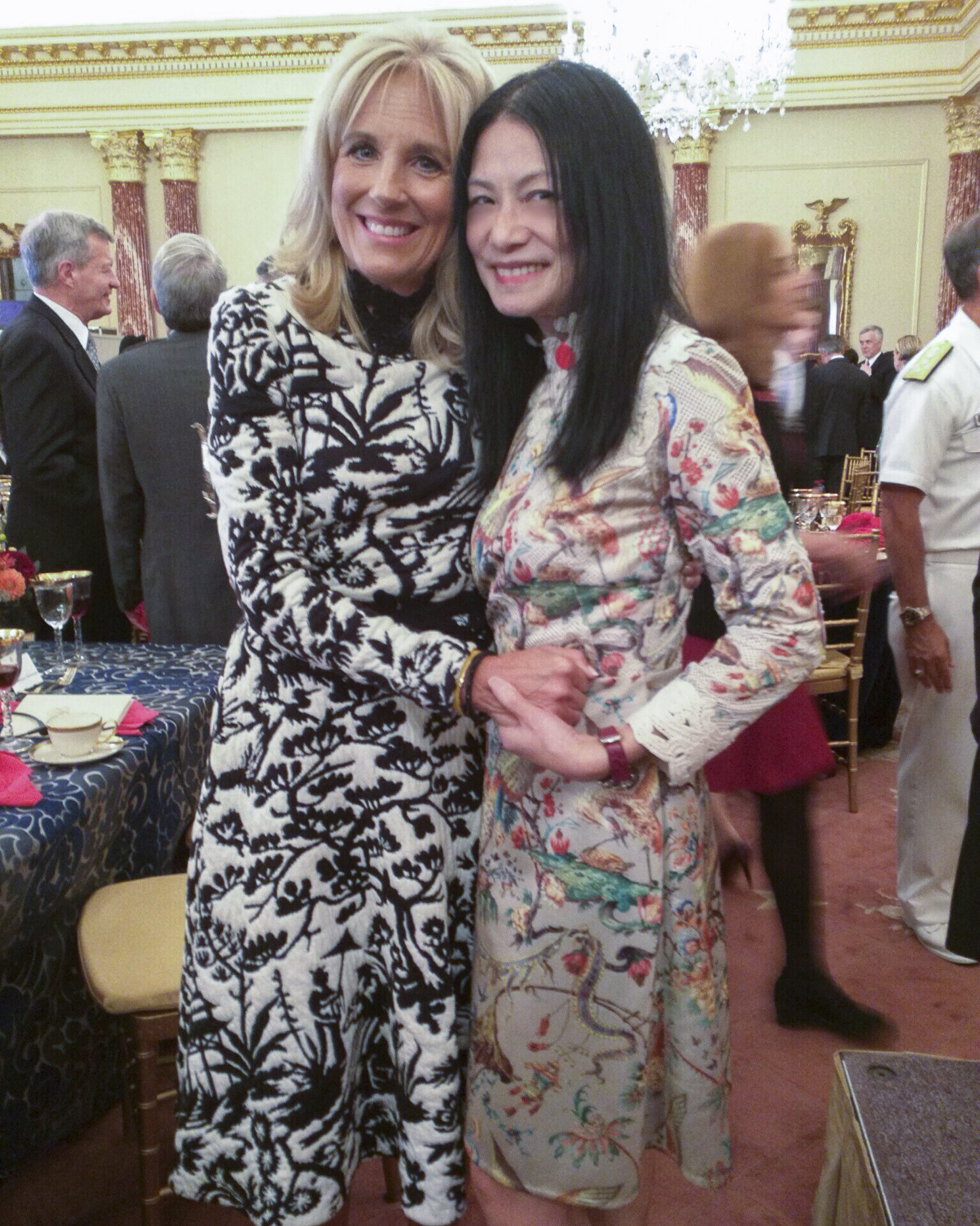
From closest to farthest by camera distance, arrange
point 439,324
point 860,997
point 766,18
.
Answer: point 439,324 → point 860,997 → point 766,18

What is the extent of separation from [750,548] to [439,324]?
0.50m

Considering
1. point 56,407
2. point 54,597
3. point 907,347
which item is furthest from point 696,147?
point 54,597

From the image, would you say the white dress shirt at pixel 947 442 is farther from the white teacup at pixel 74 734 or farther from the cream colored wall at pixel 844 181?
the cream colored wall at pixel 844 181

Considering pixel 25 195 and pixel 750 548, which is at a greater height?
pixel 25 195

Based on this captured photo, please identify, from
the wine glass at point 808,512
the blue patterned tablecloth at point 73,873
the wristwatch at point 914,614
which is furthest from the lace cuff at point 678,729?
the wine glass at point 808,512

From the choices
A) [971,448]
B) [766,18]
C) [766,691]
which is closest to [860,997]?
[971,448]

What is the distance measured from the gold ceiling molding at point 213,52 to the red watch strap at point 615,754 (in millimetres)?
10414

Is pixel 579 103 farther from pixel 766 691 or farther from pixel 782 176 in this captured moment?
pixel 782 176

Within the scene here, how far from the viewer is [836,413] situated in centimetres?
775

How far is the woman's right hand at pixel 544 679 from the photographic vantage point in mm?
974

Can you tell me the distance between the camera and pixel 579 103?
98 centimetres

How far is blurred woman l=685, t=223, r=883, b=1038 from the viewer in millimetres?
1899

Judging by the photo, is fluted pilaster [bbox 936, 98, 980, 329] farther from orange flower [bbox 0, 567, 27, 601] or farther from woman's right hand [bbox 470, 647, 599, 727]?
woman's right hand [bbox 470, 647, 599, 727]

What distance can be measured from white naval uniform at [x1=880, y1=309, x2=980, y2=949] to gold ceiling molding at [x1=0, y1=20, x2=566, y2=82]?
8.74m
